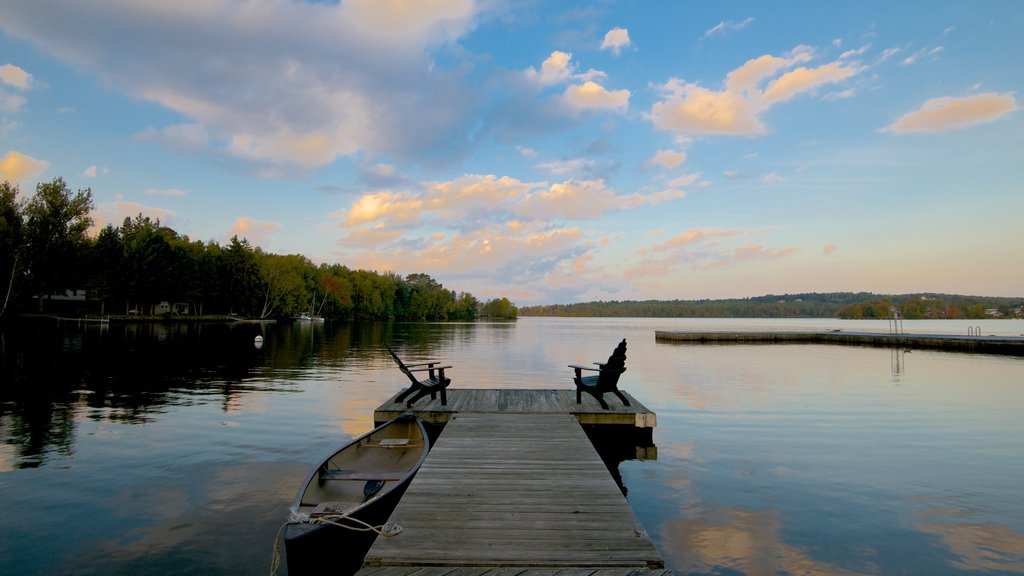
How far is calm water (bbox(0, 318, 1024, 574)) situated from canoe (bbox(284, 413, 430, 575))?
0.90m

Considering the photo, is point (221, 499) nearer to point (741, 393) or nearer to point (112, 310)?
point (741, 393)

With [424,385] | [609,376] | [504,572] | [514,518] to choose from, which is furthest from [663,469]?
[504,572]

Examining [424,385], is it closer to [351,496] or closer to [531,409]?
[531,409]

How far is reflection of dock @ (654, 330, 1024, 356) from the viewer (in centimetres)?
3625

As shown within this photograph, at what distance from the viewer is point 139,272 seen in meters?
65.3

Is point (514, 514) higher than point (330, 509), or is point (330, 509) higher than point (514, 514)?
point (514, 514)

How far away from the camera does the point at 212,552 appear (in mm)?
5879

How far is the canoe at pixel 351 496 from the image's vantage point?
5.01 metres

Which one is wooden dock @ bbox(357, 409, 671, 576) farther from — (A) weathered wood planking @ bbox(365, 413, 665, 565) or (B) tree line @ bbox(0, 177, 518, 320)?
(B) tree line @ bbox(0, 177, 518, 320)

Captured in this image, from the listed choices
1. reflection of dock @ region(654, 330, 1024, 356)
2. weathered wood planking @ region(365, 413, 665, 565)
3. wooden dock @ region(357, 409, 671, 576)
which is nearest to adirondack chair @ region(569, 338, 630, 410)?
wooden dock @ region(357, 409, 671, 576)

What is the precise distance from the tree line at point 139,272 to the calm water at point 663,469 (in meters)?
45.8

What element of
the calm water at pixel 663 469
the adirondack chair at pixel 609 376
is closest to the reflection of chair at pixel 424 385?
the calm water at pixel 663 469

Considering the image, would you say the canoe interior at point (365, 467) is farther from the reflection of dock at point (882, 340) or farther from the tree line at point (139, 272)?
the tree line at point (139, 272)

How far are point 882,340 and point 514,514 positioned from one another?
4943 centimetres
